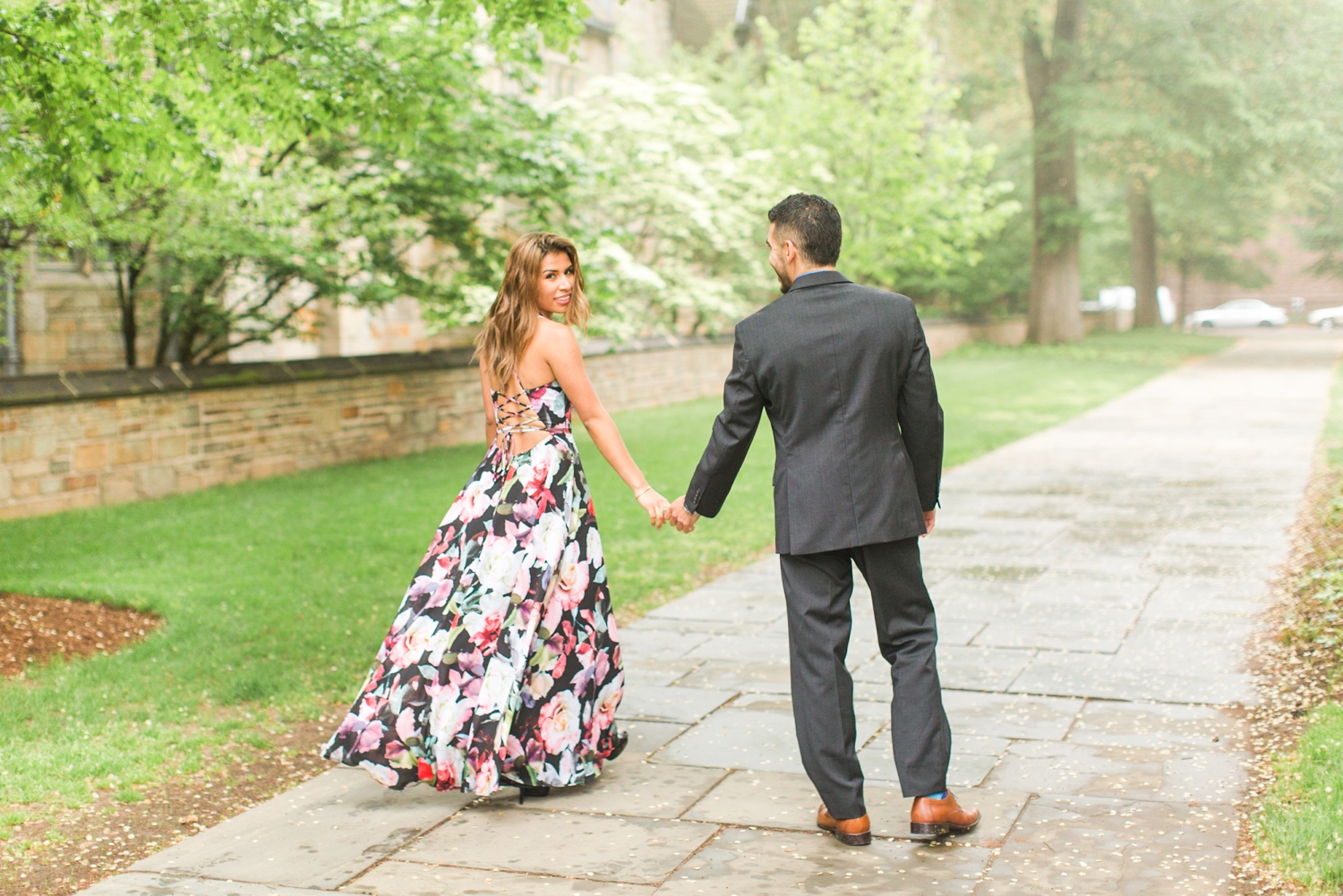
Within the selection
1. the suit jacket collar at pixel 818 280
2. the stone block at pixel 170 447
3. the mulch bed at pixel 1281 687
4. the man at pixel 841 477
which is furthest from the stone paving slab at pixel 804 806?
the stone block at pixel 170 447

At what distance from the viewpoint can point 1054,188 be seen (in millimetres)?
32719

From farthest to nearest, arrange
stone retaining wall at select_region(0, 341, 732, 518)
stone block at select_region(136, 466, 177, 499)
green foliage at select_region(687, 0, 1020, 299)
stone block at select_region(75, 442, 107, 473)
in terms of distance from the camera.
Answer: green foliage at select_region(687, 0, 1020, 299) < stone block at select_region(136, 466, 177, 499) < stone block at select_region(75, 442, 107, 473) < stone retaining wall at select_region(0, 341, 732, 518)

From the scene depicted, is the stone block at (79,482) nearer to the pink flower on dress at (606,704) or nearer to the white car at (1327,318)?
the pink flower on dress at (606,704)

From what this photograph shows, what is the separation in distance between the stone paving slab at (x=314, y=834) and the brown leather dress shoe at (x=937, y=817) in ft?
4.84

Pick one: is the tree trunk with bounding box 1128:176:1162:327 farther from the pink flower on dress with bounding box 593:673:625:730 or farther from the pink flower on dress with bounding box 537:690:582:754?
the pink flower on dress with bounding box 537:690:582:754

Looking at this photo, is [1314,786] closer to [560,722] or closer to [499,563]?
[560,722]

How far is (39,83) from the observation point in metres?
5.94

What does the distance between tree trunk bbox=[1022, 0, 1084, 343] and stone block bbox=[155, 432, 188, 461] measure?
23367mm

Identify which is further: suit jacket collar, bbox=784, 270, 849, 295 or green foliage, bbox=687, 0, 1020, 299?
green foliage, bbox=687, 0, 1020, 299

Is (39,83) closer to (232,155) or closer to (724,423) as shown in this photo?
(724,423)

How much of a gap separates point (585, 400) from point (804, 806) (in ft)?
4.86

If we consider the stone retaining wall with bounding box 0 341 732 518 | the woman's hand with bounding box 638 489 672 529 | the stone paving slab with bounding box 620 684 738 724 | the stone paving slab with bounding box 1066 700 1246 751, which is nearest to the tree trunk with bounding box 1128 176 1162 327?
the stone retaining wall with bounding box 0 341 732 518

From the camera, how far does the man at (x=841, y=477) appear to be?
150 inches

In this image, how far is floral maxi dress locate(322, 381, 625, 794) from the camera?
4.28m
